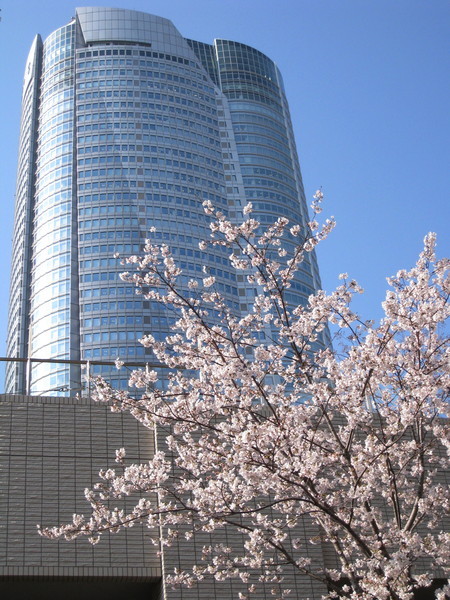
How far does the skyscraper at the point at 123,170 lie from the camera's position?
83.8 metres

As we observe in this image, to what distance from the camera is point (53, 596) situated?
10086 mm

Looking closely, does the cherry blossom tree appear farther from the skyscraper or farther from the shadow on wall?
the skyscraper

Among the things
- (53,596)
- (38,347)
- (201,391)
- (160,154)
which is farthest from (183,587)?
(160,154)

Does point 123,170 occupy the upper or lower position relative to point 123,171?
upper

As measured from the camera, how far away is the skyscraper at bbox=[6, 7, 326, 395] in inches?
3297

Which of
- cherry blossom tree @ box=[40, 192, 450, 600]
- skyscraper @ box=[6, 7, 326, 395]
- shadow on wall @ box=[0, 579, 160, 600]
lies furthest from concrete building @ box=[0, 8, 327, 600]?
cherry blossom tree @ box=[40, 192, 450, 600]

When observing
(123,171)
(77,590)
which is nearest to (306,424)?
(77,590)

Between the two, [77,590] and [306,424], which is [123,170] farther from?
[306,424]

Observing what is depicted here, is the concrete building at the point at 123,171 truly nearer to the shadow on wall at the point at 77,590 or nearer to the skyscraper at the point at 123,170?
the skyscraper at the point at 123,170

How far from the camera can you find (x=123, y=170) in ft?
296

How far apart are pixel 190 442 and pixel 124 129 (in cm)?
8865

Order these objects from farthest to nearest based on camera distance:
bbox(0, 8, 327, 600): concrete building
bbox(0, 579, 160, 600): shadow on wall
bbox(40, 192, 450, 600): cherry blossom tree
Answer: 1. bbox(0, 8, 327, 600): concrete building
2. bbox(0, 579, 160, 600): shadow on wall
3. bbox(40, 192, 450, 600): cherry blossom tree

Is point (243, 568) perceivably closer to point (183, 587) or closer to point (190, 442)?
point (183, 587)

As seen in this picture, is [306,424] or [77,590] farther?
[77,590]
